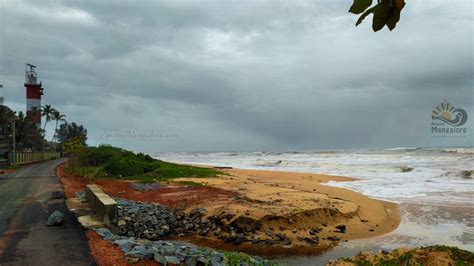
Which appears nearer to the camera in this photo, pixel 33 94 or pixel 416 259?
pixel 416 259

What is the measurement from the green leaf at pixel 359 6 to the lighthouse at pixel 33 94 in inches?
2507

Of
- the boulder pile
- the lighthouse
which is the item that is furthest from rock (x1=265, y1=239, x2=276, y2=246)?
the lighthouse

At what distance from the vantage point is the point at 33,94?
58875 millimetres

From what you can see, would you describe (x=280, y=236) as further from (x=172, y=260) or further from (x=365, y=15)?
(x=365, y=15)

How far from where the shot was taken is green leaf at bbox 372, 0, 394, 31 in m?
1.72

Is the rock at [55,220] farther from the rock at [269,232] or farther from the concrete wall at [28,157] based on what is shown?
the concrete wall at [28,157]

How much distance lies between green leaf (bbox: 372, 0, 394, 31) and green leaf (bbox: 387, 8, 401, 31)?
0.05 feet

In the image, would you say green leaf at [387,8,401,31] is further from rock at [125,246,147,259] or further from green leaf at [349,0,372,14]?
rock at [125,246,147,259]

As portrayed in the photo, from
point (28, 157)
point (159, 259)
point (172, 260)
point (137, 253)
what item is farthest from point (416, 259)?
point (28, 157)

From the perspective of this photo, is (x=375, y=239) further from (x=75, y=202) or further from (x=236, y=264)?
(x=75, y=202)

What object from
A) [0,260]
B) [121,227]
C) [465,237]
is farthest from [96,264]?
[465,237]

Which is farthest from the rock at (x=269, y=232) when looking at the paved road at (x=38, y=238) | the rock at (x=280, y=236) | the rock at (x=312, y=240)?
the paved road at (x=38, y=238)

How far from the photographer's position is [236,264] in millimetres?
6848

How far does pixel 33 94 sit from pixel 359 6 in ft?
218
